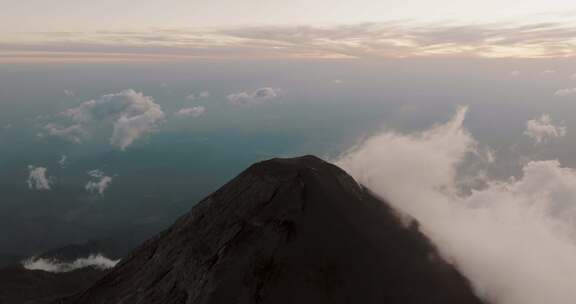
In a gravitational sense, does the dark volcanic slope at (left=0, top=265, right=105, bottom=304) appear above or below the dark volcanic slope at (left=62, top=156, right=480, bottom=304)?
below

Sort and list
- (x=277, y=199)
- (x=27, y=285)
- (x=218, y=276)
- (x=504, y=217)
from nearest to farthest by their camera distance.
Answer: (x=218, y=276)
(x=277, y=199)
(x=504, y=217)
(x=27, y=285)

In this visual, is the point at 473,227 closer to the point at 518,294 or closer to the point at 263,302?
the point at 518,294

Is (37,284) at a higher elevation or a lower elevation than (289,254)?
lower

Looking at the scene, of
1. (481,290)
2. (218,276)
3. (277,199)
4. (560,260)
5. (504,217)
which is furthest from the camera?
(504,217)

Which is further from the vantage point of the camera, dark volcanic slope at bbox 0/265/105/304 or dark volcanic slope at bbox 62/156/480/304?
dark volcanic slope at bbox 0/265/105/304

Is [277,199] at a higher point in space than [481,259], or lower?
higher

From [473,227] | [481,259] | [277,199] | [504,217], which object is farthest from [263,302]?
[504,217]

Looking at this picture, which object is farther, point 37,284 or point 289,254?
point 37,284

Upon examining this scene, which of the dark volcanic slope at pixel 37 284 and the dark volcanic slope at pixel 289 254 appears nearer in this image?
the dark volcanic slope at pixel 289 254
